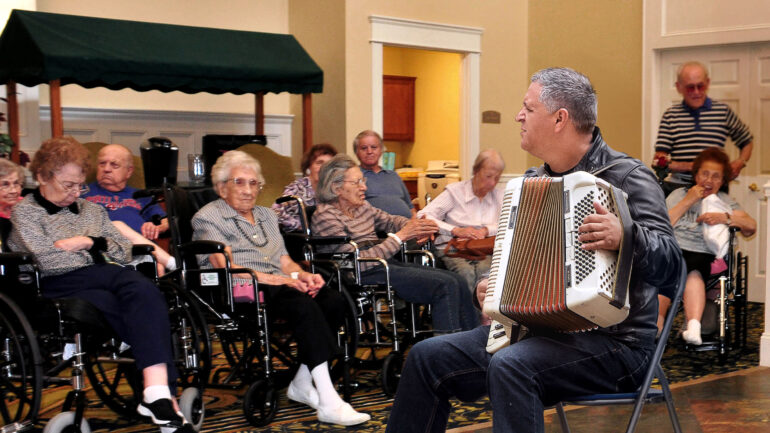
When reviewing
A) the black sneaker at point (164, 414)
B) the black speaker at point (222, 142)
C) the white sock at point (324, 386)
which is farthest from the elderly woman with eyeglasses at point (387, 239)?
the black speaker at point (222, 142)

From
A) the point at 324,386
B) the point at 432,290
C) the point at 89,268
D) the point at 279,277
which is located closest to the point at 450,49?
the point at 432,290

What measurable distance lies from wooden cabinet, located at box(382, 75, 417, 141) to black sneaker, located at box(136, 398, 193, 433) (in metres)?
8.27

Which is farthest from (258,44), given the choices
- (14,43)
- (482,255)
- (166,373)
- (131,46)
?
(166,373)

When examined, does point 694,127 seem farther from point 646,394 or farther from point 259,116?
point 646,394

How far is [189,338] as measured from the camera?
3443 mm

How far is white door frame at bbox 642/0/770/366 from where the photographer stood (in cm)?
687

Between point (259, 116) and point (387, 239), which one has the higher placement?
point (259, 116)

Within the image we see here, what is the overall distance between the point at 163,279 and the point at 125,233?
10.3 inches

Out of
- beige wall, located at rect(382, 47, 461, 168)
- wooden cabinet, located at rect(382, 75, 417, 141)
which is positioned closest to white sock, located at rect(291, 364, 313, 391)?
beige wall, located at rect(382, 47, 461, 168)

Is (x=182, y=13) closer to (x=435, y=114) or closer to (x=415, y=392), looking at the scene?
(x=435, y=114)

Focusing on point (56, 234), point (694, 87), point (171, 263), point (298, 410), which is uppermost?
point (694, 87)

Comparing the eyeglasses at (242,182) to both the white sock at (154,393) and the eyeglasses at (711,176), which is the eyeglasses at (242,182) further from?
the eyeglasses at (711,176)

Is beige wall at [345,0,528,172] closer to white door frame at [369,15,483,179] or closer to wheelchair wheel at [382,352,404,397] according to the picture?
white door frame at [369,15,483,179]

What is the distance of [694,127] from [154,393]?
164 inches
